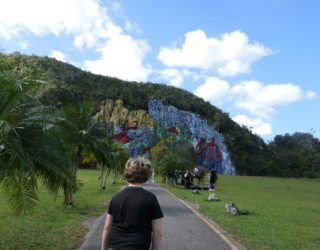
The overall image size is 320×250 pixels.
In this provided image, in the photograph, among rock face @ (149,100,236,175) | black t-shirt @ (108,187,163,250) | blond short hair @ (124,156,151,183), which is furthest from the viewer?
rock face @ (149,100,236,175)

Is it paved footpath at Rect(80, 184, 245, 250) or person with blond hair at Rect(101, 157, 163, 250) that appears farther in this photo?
paved footpath at Rect(80, 184, 245, 250)

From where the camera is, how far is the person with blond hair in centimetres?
469

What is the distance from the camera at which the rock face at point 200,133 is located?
13925cm

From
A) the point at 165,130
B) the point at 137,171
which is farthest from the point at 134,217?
the point at 165,130

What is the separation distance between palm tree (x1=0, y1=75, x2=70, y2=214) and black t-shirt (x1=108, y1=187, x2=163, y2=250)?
17.2 feet

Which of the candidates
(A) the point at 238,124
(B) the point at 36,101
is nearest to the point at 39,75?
(B) the point at 36,101

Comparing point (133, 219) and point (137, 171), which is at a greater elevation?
point (137, 171)

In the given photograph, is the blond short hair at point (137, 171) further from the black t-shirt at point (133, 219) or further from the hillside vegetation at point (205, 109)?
the hillside vegetation at point (205, 109)

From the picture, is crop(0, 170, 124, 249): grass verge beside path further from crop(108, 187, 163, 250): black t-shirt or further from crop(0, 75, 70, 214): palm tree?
crop(108, 187, 163, 250): black t-shirt

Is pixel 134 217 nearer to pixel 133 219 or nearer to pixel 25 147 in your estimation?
pixel 133 219

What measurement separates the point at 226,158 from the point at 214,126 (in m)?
12.1

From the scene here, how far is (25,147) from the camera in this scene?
10.2 metres

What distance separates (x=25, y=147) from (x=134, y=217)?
6106 mm

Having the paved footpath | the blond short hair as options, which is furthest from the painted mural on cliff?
the blond short hair
